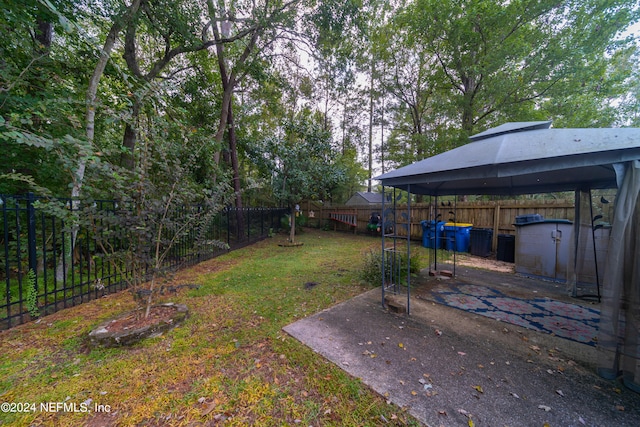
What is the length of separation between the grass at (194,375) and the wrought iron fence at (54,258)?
0.31m

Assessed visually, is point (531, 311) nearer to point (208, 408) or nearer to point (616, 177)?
point (616, 177)

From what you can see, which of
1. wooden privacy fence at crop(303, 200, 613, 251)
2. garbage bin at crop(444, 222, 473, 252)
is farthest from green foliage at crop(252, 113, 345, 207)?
garbage bin at crop(444, 222, 473, 252)

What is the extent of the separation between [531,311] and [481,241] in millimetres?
3958

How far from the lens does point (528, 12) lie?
732 centimetres

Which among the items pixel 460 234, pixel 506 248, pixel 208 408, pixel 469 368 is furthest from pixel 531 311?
pixel 460 234

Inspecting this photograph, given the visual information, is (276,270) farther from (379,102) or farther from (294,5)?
(379,102)

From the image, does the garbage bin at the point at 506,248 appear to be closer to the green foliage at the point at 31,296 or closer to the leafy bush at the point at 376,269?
the leafy bush at the point at 376,269

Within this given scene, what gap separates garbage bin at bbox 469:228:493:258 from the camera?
658cm

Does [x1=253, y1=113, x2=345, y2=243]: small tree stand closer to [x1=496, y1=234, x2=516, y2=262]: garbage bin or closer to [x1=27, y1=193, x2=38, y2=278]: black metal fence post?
[x1=496, y1=234, x2=516, y2=262]: garbage bin

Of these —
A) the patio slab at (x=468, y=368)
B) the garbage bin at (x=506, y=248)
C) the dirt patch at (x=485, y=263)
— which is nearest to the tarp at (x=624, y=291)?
the patio slab at (x=468, y=368)

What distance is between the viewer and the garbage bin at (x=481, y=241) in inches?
259

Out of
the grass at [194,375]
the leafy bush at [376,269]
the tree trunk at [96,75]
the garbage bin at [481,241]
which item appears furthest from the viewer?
the garbage bin at [481,241]

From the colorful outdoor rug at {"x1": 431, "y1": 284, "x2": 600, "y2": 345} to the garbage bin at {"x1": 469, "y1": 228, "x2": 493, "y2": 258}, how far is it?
3193 millimetres

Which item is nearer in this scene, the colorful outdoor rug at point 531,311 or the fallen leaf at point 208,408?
the fallen leaf at point 208,408
